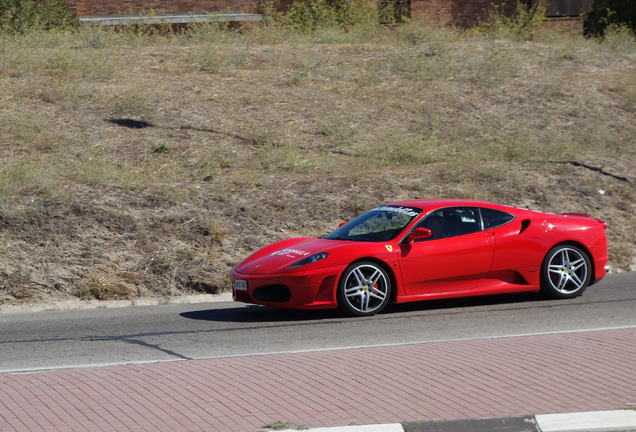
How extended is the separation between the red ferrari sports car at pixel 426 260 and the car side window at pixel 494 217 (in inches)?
0.5

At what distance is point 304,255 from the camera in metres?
8.88

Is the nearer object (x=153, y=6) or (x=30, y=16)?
(x=30, y=16)

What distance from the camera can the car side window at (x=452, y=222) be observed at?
9.26 metres

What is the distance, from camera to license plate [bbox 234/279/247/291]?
9016mm

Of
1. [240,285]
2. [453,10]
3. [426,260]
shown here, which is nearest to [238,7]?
[453,10]

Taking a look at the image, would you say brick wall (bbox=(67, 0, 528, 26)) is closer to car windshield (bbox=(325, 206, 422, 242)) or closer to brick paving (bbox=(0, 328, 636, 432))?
car windshield (bbox=(325, 206, 422, 242))

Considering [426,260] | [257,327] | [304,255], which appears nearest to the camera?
[257,327]

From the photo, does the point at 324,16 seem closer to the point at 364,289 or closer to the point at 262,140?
the point at 262,140

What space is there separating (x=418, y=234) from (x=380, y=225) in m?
0.59

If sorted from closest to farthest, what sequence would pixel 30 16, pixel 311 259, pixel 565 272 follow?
pixel 311 259 → pixel 565 272 → pixel 30 16

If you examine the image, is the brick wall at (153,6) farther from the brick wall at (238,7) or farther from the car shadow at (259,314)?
the car shadow at (259,314)

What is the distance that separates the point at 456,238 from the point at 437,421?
4.54 metres

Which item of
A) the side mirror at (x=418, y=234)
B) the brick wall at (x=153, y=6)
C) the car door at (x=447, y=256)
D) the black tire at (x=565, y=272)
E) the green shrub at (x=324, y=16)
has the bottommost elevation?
the black tire at (x=565, y=272)

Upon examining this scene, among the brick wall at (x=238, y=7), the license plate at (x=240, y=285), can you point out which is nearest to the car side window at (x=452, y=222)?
the license plate at (x=240, y=285)
